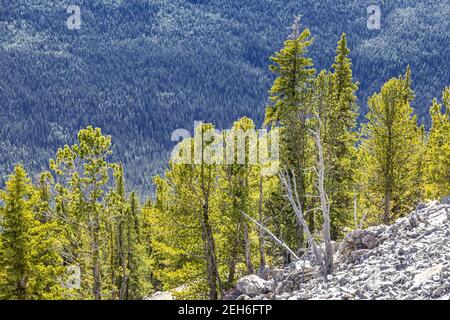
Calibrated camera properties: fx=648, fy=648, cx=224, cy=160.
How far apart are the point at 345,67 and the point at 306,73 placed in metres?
5.74

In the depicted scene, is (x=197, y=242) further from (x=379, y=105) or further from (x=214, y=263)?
(x=379, y=105)

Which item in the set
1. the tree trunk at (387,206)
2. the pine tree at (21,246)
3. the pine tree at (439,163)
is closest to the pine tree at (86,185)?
the pine tree at (21,246)

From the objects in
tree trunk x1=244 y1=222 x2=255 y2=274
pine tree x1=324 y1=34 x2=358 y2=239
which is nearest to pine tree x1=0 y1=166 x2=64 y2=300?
tree trunk x1=244 y1=222 x2=255 y2=274

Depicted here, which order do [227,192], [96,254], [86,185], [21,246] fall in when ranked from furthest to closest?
[227,192] → [21,246] → [96,254] → [86,185]

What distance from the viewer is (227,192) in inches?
1158

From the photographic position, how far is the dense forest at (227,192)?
26.6 meters

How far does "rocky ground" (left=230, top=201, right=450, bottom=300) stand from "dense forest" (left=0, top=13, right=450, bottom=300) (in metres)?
4.17

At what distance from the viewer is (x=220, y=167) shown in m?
29.0

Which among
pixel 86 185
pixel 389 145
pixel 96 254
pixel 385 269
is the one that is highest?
pixel 389 145

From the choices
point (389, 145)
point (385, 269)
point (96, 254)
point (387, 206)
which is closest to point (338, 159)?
point (389, 145)

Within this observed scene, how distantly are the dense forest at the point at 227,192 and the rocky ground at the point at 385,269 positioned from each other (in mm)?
4171

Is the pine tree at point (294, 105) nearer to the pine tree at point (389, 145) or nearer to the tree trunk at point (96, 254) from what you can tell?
the pine tree at point (389, 145)

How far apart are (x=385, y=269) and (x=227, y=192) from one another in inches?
576

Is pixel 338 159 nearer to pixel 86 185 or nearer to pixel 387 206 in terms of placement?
pixel 387 206
